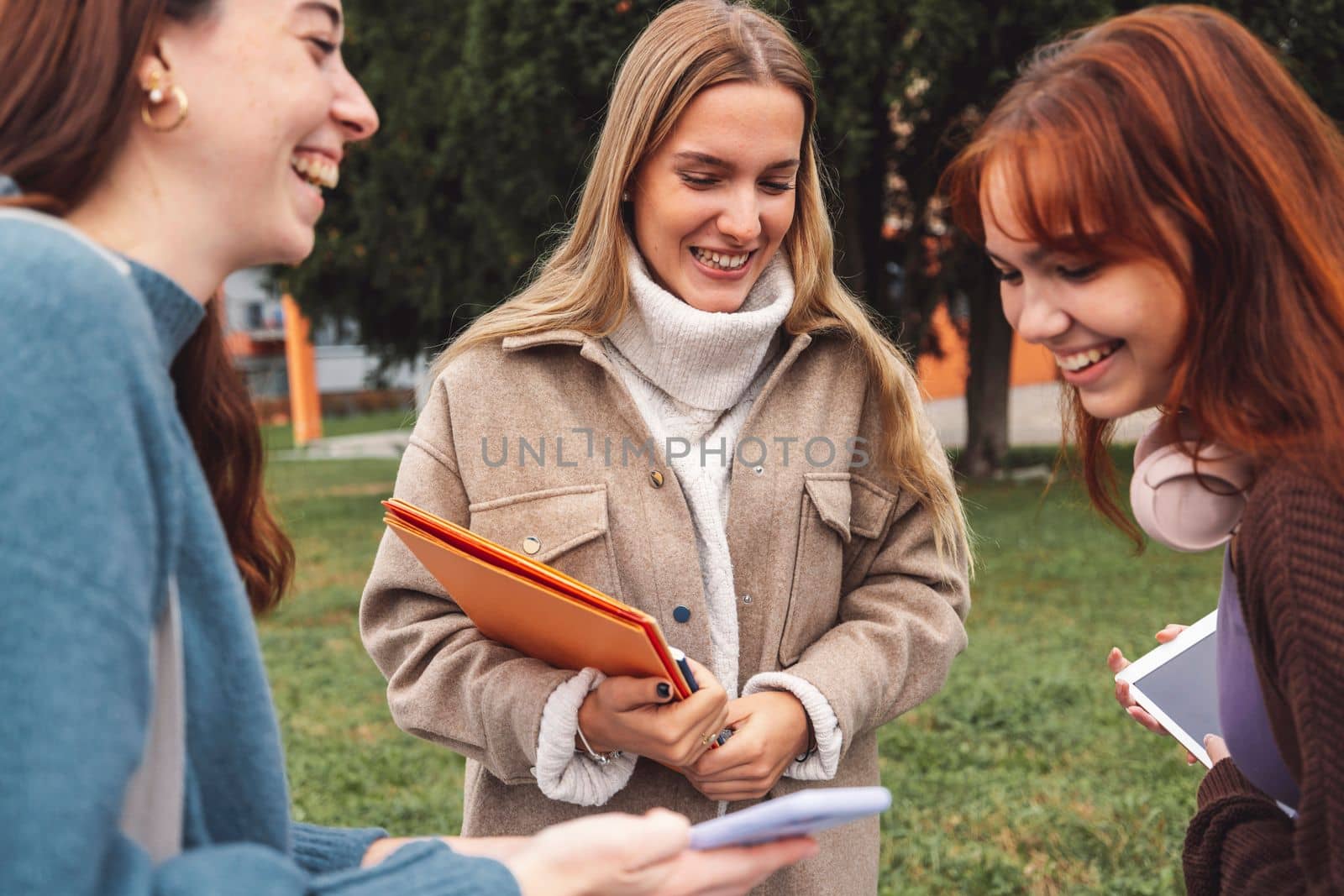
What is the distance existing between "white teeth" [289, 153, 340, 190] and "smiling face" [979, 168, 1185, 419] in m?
0.80

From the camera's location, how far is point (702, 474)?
7.20ft

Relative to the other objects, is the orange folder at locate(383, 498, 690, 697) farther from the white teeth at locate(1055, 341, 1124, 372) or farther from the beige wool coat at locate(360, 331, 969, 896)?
the white teeth at locate(1055, 341, 1124, 372)

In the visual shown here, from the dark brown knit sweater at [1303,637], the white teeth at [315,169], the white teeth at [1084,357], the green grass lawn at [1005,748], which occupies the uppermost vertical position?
the white teeth at [315,169]

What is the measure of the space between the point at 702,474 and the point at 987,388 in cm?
1236

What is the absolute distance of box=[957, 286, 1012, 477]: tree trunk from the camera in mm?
13891

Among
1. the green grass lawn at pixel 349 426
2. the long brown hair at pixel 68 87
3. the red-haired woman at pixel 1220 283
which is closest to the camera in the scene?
the long brown hair at pixel 68 87

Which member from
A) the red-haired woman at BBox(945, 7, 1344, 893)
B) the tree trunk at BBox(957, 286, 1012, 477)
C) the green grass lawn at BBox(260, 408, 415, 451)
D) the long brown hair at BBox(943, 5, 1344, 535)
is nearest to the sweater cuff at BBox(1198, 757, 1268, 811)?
the red-haired woman at BBox(945, 7, 1344, 893)

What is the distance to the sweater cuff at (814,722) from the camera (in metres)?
2.00

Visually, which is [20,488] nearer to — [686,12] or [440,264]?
[686,12]

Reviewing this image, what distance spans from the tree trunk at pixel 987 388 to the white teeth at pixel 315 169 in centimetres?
1300

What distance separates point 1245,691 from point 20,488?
4.23 ft

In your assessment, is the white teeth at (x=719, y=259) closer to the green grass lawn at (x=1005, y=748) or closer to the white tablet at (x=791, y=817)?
the green grass lawn at (x=1005, y=748)

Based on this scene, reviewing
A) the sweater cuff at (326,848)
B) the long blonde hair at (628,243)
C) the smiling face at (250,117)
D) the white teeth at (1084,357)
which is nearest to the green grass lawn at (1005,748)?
the long blonde hair at (628,243)

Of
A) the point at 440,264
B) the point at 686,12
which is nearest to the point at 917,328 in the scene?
the point at 440,264
